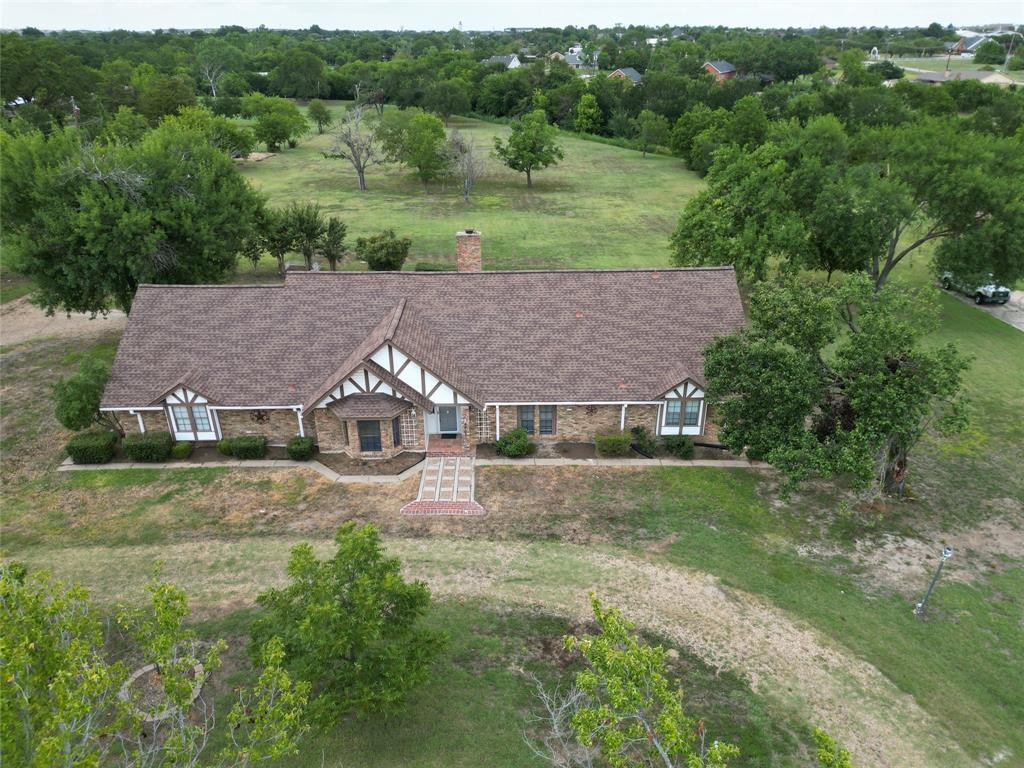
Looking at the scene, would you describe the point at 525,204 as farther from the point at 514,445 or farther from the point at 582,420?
the point at 514,445

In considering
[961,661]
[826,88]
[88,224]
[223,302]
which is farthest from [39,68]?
[961,661]

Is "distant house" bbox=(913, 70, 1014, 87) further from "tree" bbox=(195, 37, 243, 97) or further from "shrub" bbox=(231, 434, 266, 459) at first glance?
"shrub" bbox=(231, 434, 266, 459)

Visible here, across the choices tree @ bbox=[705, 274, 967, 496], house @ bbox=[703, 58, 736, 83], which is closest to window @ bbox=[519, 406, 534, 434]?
tree @ bbox=[705, 274, 967, 496]

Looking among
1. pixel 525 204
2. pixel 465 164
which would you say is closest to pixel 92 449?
pixel 525 204

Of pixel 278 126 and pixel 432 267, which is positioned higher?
pixel 278 126

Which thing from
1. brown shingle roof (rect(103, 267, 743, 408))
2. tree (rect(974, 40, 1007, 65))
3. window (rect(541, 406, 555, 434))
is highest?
tree (rect(974, 40, 1007, 65))

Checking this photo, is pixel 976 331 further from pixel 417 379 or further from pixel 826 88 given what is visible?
pixel 826 88
